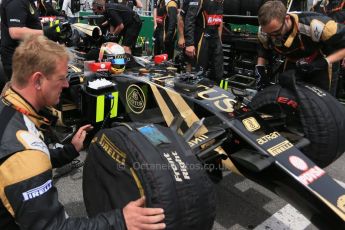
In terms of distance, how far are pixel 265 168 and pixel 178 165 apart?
756 mm

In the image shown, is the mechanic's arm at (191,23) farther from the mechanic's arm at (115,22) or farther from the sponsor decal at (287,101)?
the sponsor decal at (287,101)

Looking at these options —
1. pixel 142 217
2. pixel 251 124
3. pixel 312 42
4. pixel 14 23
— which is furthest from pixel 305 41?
pixel 14 23

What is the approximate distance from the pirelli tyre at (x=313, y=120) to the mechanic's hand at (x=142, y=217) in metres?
1.50

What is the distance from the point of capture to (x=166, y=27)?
840 cm

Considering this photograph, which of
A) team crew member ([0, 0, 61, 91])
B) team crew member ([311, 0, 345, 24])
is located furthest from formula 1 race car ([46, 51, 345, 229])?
team crew member ([311, 0, 345, 24])

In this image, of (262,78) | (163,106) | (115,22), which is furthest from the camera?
(115,22)

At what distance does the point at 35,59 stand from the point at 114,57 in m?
2.29

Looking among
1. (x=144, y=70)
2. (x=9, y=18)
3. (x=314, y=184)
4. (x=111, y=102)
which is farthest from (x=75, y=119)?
(x=314, y=184)

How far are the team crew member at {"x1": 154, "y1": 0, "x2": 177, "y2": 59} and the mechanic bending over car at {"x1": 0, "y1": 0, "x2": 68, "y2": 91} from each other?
4.63m

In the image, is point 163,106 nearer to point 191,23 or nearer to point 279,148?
point 279,148

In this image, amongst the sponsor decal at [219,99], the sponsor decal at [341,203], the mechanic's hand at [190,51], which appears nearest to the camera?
the sponsor decal at [341,203]

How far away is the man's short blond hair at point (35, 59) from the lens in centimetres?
151

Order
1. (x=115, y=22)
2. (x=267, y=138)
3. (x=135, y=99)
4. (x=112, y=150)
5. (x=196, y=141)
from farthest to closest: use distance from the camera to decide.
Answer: (x=115, y=22)
(x=135, y=99)
(x=267, y=138)
(x=196, y=141)
(x=112, y=150)

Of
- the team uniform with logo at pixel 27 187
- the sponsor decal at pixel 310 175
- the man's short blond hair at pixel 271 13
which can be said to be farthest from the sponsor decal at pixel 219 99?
the team uniform with logo at pixel 27 187
